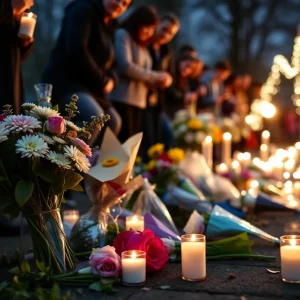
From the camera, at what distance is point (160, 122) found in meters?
6.41

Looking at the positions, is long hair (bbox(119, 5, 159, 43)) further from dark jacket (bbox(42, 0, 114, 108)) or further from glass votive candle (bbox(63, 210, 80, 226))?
glass votive candle (bbox(63, 210, 80, 226))

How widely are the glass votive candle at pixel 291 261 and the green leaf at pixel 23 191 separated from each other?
106cm

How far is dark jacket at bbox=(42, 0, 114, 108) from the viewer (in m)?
4.25

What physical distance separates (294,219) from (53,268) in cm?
239

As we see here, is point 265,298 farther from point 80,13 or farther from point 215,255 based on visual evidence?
point 80,13

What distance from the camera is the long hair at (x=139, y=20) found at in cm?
518

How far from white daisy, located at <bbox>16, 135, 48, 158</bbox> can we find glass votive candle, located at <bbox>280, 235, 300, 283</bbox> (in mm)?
1057

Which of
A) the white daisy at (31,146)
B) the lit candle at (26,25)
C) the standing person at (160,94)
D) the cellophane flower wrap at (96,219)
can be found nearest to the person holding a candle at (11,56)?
the lit candle at (26,25)

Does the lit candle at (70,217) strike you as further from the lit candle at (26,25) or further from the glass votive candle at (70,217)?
the lit candle at (26,25)

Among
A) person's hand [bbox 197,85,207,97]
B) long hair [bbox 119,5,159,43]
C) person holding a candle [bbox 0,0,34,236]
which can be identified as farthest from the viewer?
person's hand [bbox 197,85,207,97]

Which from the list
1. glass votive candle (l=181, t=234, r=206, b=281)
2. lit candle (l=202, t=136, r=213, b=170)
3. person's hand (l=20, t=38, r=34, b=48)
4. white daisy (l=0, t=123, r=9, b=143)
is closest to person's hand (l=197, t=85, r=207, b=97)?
lit candle (l=202, t=136, r=213, b=170)

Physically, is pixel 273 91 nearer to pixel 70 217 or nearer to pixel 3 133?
pixel 70 217

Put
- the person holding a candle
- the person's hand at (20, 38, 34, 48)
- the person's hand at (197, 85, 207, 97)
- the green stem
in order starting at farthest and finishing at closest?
1. the person's hand at (197, 85, 207, 97)
2. the person's hand at (20, 38, 34, 48)
3. the person holding a candle
4. the green stem

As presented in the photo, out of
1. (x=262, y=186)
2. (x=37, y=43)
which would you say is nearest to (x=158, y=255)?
(x=262, y=186)
